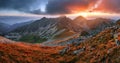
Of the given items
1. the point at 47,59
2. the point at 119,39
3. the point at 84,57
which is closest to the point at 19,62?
the point at 47,59

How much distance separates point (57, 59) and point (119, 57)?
58.1m

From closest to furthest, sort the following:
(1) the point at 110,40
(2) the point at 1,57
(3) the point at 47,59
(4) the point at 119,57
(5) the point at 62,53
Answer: (4) the point at 119,57
(2) the point at 1,57
(1) the point at 110,40
(3) the point at 47,59
(5) the point at 62,53

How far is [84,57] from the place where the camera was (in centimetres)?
14538

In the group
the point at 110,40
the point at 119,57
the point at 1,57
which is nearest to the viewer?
the point at 119,57

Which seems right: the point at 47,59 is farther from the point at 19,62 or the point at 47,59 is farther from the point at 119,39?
the point at 119,39

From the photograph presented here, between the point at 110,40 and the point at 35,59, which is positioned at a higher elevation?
the point at 110,40

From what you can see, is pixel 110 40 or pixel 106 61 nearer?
pixel 106 61

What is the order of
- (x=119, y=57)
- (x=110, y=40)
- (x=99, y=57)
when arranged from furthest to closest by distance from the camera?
1. (x=110, y=40)
2. (x=99, y=57)
3. (x=119, y=57)

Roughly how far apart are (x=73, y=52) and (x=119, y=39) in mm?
41912

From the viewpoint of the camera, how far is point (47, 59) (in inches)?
6432

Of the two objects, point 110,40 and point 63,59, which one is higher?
point 110,40

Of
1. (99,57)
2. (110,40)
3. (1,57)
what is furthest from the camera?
(110,40)

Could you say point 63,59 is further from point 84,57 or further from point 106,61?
point 106,61

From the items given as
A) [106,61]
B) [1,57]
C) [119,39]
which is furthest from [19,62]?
[119,39]
